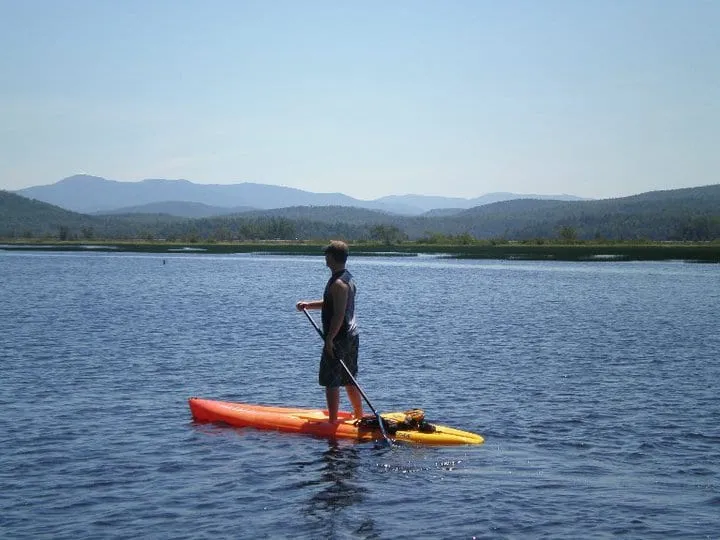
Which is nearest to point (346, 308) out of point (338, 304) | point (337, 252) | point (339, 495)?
point (338, 304)

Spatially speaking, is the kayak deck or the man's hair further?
the kayak deck

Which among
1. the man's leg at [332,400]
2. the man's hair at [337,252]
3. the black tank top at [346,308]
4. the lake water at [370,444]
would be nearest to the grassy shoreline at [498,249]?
the lake water at [370,444]

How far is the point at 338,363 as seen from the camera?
1480 centimetres

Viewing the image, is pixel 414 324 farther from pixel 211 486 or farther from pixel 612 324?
pixel 211 486

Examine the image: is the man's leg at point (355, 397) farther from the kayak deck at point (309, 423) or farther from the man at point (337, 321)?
the kayak deck at point (309, 423)

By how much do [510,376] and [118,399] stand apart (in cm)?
1015

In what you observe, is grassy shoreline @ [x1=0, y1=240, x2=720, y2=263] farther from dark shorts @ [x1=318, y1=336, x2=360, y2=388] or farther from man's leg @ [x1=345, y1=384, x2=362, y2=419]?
dark shorts @ [x1=318, y1=336, x2=360, y2=388]

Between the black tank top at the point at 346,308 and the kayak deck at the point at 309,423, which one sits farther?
the kayak deck at the point at 309,423

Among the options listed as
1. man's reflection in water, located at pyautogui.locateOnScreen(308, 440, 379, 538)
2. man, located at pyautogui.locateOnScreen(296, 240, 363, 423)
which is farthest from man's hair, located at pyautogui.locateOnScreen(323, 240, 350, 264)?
man's reflection in water, located at pyautogui.locateOnScreen(308, 440, 379, 538)

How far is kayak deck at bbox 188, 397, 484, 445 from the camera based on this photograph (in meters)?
15.1

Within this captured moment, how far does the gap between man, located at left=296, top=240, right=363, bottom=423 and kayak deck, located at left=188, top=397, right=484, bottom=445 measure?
1.83 ft

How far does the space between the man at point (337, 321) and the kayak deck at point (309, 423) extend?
0.56 meters

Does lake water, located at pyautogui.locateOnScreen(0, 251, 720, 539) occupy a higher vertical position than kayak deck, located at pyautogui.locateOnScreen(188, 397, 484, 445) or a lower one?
lower

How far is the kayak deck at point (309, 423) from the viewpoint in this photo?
15094mm
